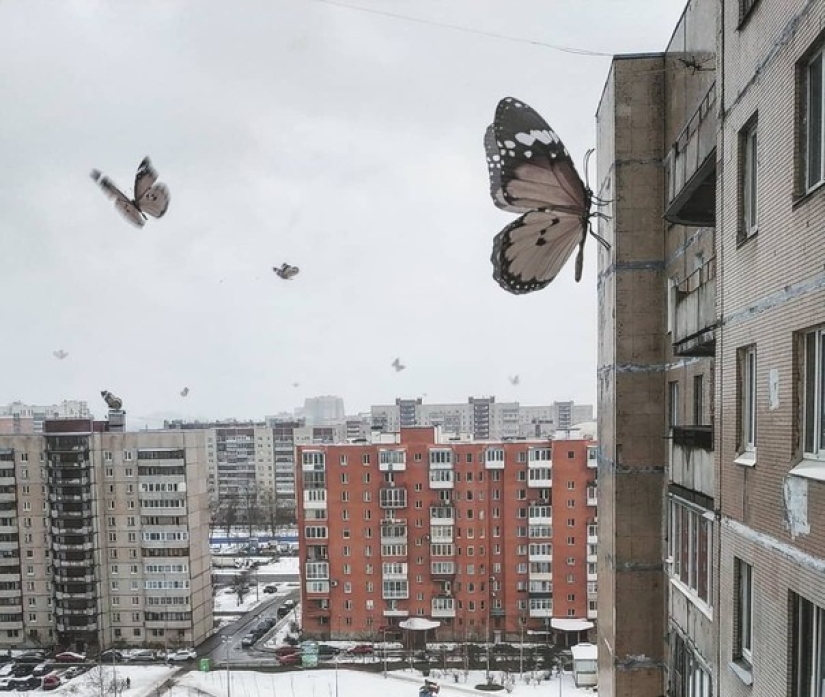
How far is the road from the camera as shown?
17.6 m

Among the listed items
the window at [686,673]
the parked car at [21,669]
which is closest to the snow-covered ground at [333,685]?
the parked car at [21,669]

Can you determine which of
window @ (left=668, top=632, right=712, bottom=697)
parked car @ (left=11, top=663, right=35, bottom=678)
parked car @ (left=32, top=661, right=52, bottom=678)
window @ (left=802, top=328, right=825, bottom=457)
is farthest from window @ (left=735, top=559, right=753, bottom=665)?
parked car @ (left=11, top=663, right=35, bottom=678)

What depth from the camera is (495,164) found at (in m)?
2.04

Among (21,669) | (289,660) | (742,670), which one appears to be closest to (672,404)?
(742,670)

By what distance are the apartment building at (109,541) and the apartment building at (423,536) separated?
13.1 feet

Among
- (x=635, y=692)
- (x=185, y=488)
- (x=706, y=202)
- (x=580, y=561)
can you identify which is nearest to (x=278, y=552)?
(x=185, y=488)

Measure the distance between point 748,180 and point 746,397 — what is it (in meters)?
0.96

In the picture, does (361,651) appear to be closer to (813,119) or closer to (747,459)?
(747,459)

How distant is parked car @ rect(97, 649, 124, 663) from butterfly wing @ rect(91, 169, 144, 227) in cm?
1961

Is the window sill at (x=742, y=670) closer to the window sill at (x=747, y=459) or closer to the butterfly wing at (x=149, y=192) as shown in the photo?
the window sill at (x=747, y=459)

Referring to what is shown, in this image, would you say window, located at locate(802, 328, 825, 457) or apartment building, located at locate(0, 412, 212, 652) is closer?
window, located at locate(802, 328, 825, 457)

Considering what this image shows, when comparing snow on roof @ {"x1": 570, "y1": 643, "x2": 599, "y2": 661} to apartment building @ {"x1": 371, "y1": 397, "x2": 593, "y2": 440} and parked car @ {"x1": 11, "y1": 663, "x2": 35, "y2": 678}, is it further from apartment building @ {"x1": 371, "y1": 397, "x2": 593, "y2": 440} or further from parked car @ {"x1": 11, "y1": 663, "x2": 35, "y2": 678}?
apartment building @ {"x1": 371, "y1": 397, "x2": 593, "y2": 440}

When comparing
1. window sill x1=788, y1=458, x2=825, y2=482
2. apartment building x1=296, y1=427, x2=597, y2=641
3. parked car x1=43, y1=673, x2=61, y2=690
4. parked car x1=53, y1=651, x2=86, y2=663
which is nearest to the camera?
window sill x1=788, y1=458, x2=825, y2=482

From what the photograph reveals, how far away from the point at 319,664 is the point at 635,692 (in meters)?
14.5
